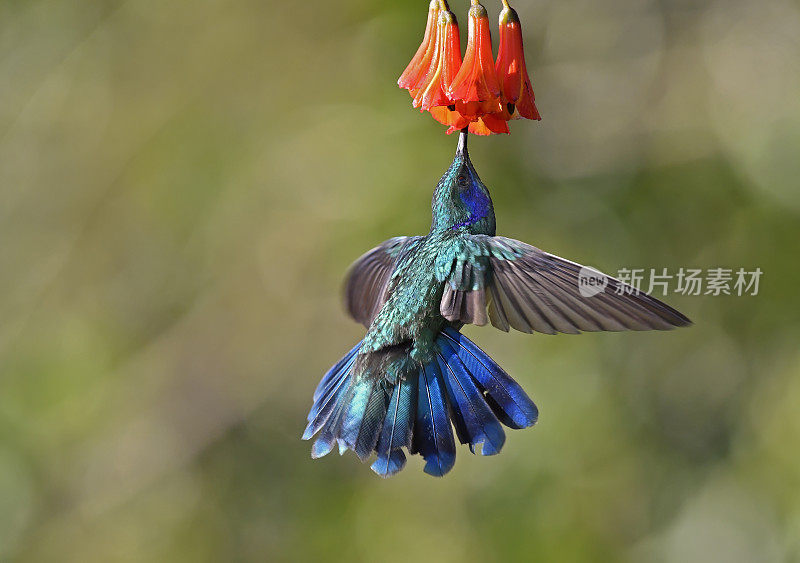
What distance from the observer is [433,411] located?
4.28 ft

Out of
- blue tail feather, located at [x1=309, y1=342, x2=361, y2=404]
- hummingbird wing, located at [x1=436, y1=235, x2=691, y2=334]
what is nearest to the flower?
hummingbird wing, located at [x1=436, y1=235, x2=691, y2=334]

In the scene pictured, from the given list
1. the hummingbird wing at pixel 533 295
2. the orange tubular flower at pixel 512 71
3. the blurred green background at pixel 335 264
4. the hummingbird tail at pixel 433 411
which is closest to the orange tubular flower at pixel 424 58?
the orange tubular flower at pixel 512 71

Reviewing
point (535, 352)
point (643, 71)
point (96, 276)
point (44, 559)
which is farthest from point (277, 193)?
point (44, 559)

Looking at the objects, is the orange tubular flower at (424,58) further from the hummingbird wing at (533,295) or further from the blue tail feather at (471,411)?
the blue tail feather at (471,411)

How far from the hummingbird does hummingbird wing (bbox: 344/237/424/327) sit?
0.34 feet

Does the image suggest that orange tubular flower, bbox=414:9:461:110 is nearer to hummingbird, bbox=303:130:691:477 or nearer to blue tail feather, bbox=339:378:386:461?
hummingbird, bbox=303:130:691:477

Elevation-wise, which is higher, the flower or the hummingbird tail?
the flower

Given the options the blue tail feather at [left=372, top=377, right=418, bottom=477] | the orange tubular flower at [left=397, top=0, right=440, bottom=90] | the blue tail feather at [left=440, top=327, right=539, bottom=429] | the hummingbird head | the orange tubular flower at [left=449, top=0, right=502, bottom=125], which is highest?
the orange tubular flower at [left=397, top=0, right=440, bottom=90]

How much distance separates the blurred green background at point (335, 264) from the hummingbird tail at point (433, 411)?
4.69ft

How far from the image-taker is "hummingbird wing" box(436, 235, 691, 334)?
985 mm

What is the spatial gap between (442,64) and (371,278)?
48 cm

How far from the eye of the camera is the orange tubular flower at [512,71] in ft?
3.88

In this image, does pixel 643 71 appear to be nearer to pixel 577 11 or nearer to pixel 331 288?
pixel 577 11

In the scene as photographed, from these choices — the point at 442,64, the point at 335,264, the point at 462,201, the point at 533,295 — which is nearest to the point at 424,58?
the point at 442,64
